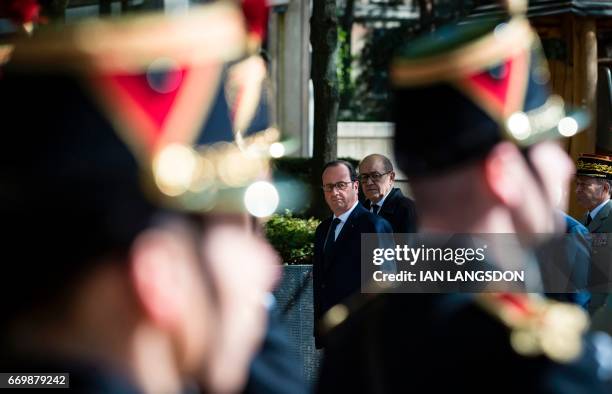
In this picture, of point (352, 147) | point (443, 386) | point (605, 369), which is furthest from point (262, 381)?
point (352, 147)

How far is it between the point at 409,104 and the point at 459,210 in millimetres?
295

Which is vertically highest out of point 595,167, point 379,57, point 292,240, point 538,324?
point 379,57

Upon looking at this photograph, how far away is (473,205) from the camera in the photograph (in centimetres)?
247

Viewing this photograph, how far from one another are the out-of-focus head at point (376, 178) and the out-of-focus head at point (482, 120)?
6259 mm

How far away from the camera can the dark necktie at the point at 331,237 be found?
25.9 ft

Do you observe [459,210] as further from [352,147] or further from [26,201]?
[352,147]

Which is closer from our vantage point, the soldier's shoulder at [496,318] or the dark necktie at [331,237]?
the soldier's shoulder at [496,318]

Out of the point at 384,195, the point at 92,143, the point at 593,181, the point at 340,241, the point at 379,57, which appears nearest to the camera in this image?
the point at 92,143

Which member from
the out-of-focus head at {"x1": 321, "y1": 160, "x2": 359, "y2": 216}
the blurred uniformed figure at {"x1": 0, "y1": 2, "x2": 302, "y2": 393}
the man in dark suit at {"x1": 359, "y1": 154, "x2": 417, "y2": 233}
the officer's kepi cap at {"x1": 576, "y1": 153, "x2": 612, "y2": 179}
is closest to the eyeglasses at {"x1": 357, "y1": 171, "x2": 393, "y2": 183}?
the man in dark suit at {"x1": 359, "y1": 154, "x2": 417, "y2": 233}

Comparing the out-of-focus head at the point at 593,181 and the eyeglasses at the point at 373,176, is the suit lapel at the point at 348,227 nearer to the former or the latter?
the eyeglasses at the point at 373,176

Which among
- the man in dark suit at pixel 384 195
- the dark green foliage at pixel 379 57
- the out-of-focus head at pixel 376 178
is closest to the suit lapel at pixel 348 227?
the man in dark suit at pixel 384 195

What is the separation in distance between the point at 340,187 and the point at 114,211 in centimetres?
599

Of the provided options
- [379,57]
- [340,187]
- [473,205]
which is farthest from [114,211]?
[379,57]

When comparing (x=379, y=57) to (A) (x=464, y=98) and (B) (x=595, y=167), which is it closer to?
(B) (x=595, y=167)
